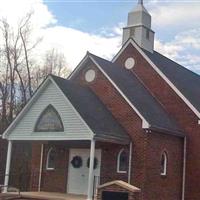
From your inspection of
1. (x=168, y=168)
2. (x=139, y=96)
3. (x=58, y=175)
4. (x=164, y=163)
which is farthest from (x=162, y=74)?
(x=58, y=175)

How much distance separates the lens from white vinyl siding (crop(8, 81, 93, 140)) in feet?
A: 70.3

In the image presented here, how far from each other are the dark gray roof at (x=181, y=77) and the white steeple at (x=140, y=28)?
0.92m

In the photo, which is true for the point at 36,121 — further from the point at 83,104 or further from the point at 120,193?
the point at 120,193

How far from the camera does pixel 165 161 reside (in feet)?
78.8

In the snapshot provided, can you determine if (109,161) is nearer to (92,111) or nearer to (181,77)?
(92,111)

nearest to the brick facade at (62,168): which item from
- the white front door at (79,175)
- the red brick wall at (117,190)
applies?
the white front door at (79,175)

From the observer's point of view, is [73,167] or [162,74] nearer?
[73,167]

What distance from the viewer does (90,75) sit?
1004 inches

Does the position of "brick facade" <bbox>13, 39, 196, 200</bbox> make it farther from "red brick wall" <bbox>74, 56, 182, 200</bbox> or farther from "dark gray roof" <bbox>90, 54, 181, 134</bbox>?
"dark gray roof" <bbox>90, 54, 181, 134</bbox>

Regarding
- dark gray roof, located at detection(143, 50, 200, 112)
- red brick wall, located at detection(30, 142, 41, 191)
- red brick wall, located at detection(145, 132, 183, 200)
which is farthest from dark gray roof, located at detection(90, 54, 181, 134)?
red brick wall, located at detection(30, 142, 41, 191)

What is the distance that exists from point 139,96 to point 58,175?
239 inches

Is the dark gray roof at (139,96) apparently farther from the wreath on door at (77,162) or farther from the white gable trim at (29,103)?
the wreath on door at (77,162)

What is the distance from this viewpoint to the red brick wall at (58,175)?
2558 cm

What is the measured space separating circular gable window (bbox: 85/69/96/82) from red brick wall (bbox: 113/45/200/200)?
3.51 meters
